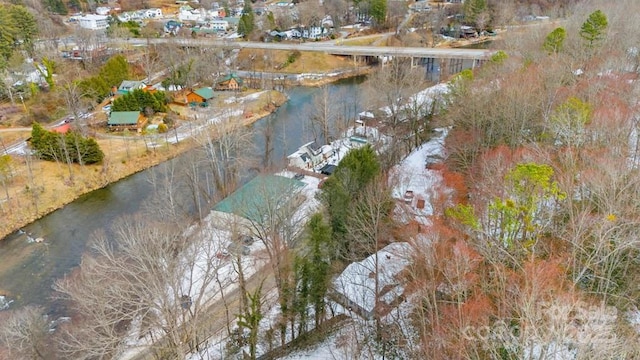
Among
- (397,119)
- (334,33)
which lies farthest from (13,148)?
(334,33)

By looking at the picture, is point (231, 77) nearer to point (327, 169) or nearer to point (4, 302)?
point (327, 169)

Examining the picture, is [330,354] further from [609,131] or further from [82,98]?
[82,98]

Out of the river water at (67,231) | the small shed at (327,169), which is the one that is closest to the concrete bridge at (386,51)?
the river water at (67,231)

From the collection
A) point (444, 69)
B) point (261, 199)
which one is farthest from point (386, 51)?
point (261, 199)

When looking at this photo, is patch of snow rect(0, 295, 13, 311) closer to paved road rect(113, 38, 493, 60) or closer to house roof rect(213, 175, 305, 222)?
house roof rect(213, 175, 305, 222)

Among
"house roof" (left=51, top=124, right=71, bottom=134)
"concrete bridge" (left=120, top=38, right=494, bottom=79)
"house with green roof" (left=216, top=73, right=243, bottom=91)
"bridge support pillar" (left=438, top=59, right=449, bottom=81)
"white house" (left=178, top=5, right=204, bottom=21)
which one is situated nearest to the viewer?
"house roof" (left=51, top=124, right=71, bottom=134)

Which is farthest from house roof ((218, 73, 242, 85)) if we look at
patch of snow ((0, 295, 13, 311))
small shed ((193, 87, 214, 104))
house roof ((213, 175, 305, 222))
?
patch of snow ((0, 295, 13, 311))
